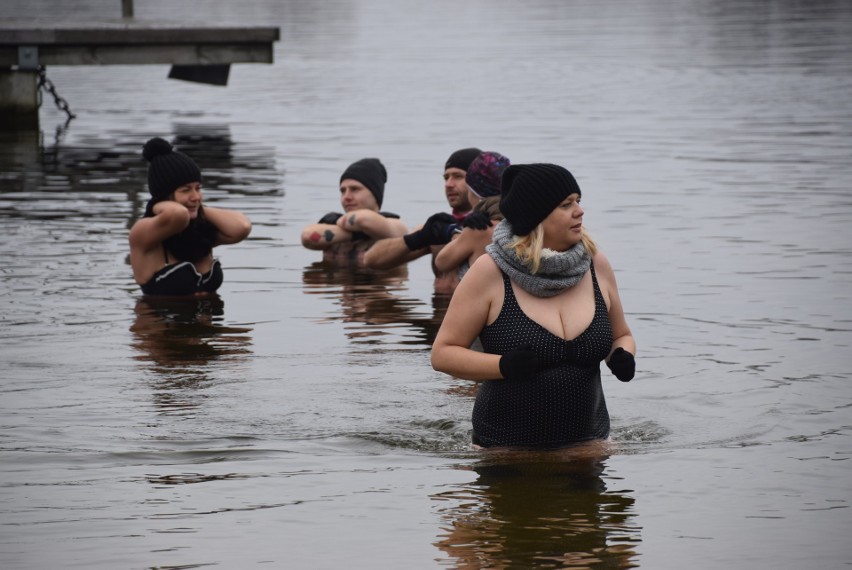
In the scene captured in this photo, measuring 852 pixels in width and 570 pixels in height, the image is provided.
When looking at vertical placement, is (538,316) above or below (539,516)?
above

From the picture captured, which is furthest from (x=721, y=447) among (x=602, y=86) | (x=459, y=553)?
(x=602, y=86)

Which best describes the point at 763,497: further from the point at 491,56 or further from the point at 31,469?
the point at 491,56

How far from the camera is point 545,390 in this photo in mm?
7094

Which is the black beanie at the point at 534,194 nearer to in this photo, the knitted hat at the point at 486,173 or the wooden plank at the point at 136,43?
the knitted hat at the point at 486,173

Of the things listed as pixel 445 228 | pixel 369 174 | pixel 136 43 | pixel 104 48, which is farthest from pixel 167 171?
pixel 104 48

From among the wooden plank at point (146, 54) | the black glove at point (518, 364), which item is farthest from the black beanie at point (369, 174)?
the wooden plank at point (146, 54)

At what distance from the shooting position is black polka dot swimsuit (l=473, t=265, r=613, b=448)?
276 inches

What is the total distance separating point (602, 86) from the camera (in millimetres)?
31797

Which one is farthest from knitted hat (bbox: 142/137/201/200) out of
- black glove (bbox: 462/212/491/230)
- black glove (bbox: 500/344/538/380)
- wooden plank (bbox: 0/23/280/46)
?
wooden plank (bbox: 0/23/280/46)

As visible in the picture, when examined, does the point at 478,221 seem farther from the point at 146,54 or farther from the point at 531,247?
the point at 146,54

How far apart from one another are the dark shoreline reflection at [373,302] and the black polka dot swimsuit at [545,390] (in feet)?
10.3

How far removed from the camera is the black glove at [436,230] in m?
11.6

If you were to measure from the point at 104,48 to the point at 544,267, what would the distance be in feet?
63.8

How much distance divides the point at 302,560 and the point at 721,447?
8.59ft
